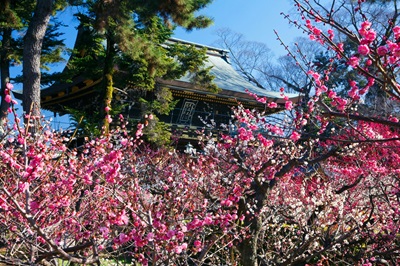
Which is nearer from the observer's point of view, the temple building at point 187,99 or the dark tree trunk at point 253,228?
the dark tree trunk at point 253,228

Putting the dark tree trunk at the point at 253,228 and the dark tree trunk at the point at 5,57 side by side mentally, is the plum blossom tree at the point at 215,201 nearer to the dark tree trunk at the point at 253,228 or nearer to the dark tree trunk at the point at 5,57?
the dark tree trunk at the point at 253,228

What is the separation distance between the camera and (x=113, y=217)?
304 centimetres

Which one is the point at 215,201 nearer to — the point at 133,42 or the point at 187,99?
the point at 133,42

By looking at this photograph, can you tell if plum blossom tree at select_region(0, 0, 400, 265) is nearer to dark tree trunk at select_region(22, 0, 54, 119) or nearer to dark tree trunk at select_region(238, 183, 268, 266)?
dark tree trunk at select_region(238, 183, 268, 266)

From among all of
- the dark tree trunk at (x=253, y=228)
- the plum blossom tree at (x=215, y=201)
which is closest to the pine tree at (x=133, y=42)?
the plum blossom tree at (x=215, y=201)

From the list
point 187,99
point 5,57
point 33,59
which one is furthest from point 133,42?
point 5,57

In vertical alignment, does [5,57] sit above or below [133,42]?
below

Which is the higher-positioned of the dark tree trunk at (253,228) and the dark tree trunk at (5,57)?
the dark tree trunk at (5,57)

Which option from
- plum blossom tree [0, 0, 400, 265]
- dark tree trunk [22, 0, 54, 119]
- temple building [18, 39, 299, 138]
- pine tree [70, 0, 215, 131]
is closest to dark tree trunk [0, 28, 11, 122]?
temple building [18, 39, 299, 138]

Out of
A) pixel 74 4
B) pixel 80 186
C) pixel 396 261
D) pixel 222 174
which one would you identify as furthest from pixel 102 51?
pixel 396 261

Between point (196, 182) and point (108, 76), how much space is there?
8.89 meters

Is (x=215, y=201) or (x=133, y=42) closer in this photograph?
(x=215, y=201)

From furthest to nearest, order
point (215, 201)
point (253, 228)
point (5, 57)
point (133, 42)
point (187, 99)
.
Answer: point (187, 99), point (5, 57), point (133, 42), point (253, 228), point (215, 201)

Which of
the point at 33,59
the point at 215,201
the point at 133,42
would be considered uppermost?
the point at 133,42
